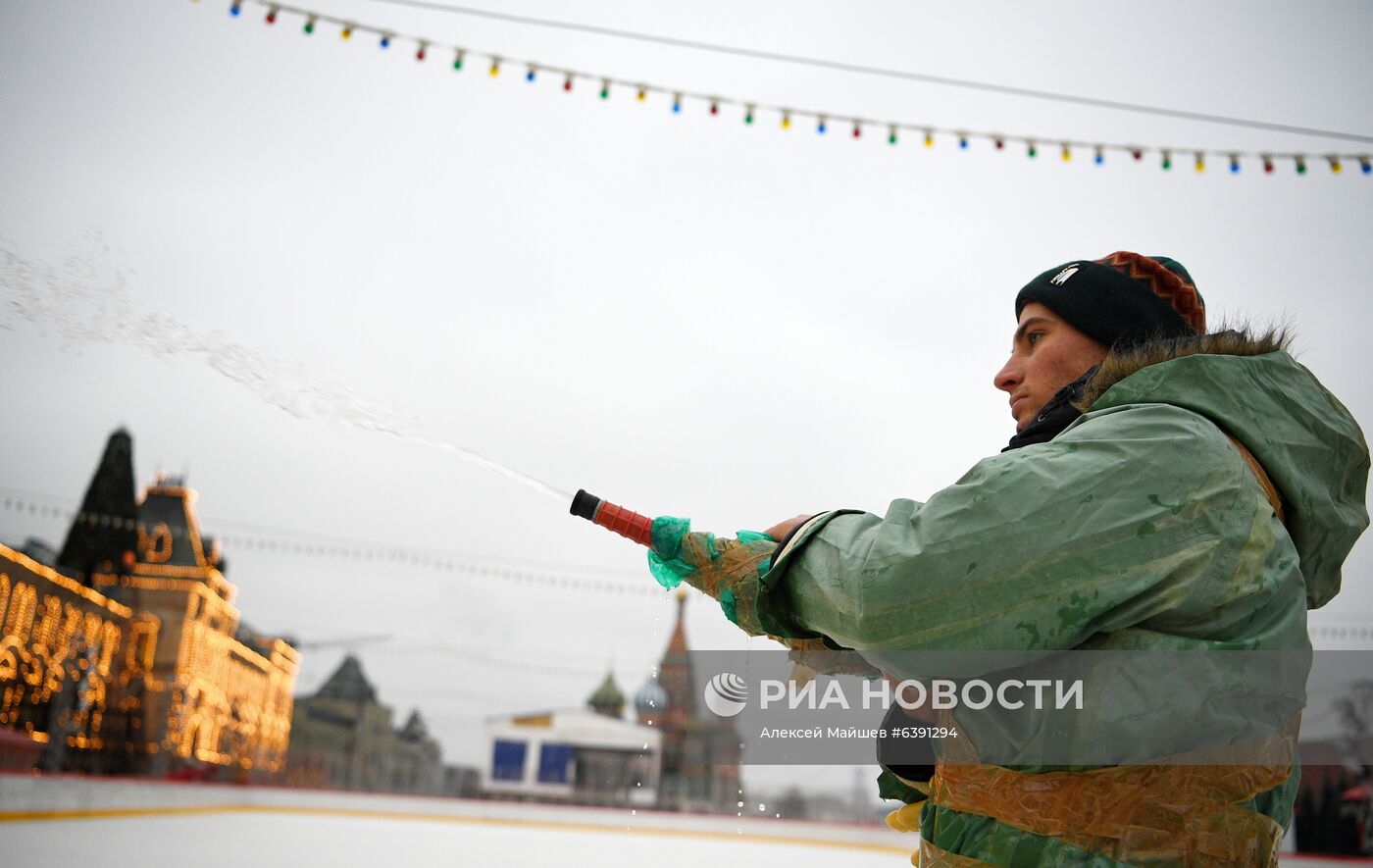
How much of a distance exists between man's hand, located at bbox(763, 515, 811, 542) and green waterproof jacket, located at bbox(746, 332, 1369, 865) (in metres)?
0.04

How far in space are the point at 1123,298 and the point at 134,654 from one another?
18956mm

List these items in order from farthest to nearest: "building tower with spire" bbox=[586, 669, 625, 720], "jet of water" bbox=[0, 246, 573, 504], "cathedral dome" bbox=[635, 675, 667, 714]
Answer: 1. "building tower with spire" bbox=[586, 669, 625, 720]
2. "jet of water" bbox=[0, 246, 573, 504]
3. "cathedral dome" bbox=[635, 675, 667, 714]

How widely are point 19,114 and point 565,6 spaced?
372 centimetres

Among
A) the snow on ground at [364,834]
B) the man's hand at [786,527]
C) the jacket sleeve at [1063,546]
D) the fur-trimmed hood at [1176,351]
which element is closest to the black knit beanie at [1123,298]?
the fur-trimmed hood at [1176,351]

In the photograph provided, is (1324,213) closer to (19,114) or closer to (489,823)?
(19,114)

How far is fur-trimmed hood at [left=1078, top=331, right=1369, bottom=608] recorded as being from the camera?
79 cm

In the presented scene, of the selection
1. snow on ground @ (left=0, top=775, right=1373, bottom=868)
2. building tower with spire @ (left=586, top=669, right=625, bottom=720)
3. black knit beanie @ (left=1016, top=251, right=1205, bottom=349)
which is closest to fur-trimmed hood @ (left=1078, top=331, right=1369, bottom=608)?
black knit beanie @ (left=1016, top=251, right=1205, bottom=349)

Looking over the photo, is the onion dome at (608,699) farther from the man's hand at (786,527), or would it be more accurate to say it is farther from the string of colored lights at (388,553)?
the man's hand at (786,527)

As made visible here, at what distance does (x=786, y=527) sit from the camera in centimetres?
87

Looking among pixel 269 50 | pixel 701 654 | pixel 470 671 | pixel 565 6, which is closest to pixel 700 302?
pixel 565 6

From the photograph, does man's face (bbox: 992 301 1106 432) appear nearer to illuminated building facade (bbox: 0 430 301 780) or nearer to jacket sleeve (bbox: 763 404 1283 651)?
jacket sleeve (bbox: 763 404 1283 651)

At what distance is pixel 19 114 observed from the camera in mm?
6309

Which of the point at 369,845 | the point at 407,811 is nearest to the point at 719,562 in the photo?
the point at 369,845

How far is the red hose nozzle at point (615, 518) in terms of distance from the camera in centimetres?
97
